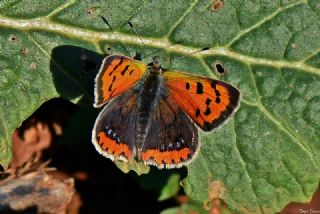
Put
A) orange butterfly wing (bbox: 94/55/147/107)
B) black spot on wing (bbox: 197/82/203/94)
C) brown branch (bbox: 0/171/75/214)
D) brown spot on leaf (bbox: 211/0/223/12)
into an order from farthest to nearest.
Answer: brown branch (bbox: 0/171/75/214) < brown spot on leaf (bbox: 211/0/223/12) < black spot on wing (bbox: 197/82/203/94) < orange butterfly wing (bbox: 94/55/147/107)

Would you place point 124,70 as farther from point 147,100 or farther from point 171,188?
point 171,188

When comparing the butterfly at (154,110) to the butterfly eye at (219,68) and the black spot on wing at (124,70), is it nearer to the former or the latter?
the black spot on wing at (124,70)

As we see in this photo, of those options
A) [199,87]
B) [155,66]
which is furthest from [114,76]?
[199,87]

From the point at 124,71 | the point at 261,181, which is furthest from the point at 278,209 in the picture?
the point at 124,71

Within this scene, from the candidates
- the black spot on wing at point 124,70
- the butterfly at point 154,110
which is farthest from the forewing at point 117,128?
the black spot on wing at point 124,70

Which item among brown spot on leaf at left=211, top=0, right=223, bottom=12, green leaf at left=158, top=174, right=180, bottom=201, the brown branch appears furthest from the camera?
green leaf at left=158, top=174, right=180, bottom=201

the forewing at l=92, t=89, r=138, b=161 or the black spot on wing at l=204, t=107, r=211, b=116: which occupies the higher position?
the forewing at l=92, t=89, r=138, b=161

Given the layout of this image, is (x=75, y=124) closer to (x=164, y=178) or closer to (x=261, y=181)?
(x=164, y=178)

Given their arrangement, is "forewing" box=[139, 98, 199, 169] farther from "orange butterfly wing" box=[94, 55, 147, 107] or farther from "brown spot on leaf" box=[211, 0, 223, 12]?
"brown spot on leaf" box=[211, 0, 223, 12]

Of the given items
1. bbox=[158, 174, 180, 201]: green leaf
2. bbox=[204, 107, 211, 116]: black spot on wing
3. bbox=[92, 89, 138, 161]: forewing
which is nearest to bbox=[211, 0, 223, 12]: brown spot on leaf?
bbox=[204, 107, 211, 116]: black spot on wing

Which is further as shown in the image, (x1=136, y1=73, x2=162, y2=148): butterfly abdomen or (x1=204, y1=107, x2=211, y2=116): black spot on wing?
(x1=136, y1=73, x2=162, y2=148): butterfly abdomen
